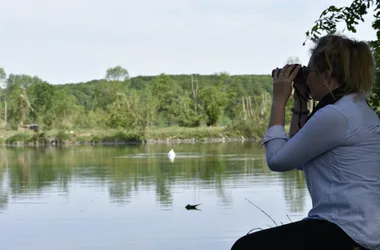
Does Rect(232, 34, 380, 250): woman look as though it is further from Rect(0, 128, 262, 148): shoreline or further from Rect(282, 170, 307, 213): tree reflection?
Rect(0, 128, 262, 148): shoreline

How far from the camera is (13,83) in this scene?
87750 millimetres

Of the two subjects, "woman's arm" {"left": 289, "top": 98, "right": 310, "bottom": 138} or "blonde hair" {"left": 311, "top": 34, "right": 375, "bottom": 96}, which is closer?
"blonde hair" {"left": 311, "top": 34, "right": 375, "bottom": 96}

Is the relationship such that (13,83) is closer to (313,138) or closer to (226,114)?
(226,114)

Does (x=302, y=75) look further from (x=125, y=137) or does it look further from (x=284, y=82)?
(x=125, y=137)

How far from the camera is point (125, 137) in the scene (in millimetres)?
55344

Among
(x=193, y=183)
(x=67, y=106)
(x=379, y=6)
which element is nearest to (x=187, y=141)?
(x=67, y=106)

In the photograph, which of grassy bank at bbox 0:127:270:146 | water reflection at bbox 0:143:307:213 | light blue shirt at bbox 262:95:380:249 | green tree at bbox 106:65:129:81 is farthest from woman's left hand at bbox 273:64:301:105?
green tree at bbox 106:65:129:81

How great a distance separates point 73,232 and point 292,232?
10.9m

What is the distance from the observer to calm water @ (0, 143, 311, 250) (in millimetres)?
11320

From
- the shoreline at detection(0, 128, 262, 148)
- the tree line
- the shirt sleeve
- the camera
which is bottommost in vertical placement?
the shoreline at detection(0, 128, 262, 148)

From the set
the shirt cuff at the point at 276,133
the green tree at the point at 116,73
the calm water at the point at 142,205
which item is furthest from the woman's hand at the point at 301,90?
the green tree at the point at 116,73

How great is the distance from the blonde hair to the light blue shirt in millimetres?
44

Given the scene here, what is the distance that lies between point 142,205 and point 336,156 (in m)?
14.0

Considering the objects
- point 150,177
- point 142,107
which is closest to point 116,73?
point 142,107
